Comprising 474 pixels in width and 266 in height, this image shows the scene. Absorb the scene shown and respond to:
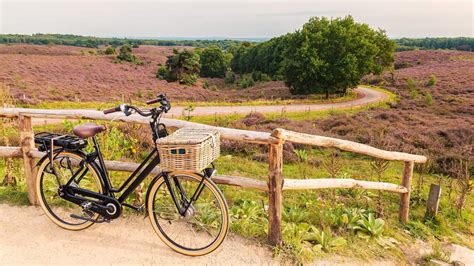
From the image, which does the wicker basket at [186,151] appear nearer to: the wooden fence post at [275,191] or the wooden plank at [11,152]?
the wooden fence post at [275,191]

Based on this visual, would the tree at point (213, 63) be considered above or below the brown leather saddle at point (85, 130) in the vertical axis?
below

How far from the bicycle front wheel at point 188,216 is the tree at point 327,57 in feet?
108

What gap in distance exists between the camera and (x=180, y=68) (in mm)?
49062

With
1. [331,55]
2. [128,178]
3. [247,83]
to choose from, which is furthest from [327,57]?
[128,178]

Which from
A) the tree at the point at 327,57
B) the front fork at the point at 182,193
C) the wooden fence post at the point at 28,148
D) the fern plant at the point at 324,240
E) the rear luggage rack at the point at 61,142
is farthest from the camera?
the tree at the point at 327,57

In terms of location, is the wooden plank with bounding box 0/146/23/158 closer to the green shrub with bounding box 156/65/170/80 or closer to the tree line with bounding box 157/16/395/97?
the tree line with bounding box 157/16/395/97

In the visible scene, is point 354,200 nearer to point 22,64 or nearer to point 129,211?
point 129,211

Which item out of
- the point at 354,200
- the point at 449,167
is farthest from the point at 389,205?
the point at 449,167

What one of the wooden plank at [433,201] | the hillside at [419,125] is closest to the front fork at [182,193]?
the wooden plank at [433,201]

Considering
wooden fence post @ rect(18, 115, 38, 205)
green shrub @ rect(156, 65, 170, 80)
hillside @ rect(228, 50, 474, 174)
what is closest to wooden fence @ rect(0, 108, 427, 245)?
wooden fence post @ rect(18, 115, 38, 205)

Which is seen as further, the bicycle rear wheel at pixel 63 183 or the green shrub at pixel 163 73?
the green shrub at pixel 163 73

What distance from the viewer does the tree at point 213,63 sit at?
70.5 m

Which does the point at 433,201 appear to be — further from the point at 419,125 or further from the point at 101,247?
the point at 419,125

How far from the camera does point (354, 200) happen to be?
7.18 metres
